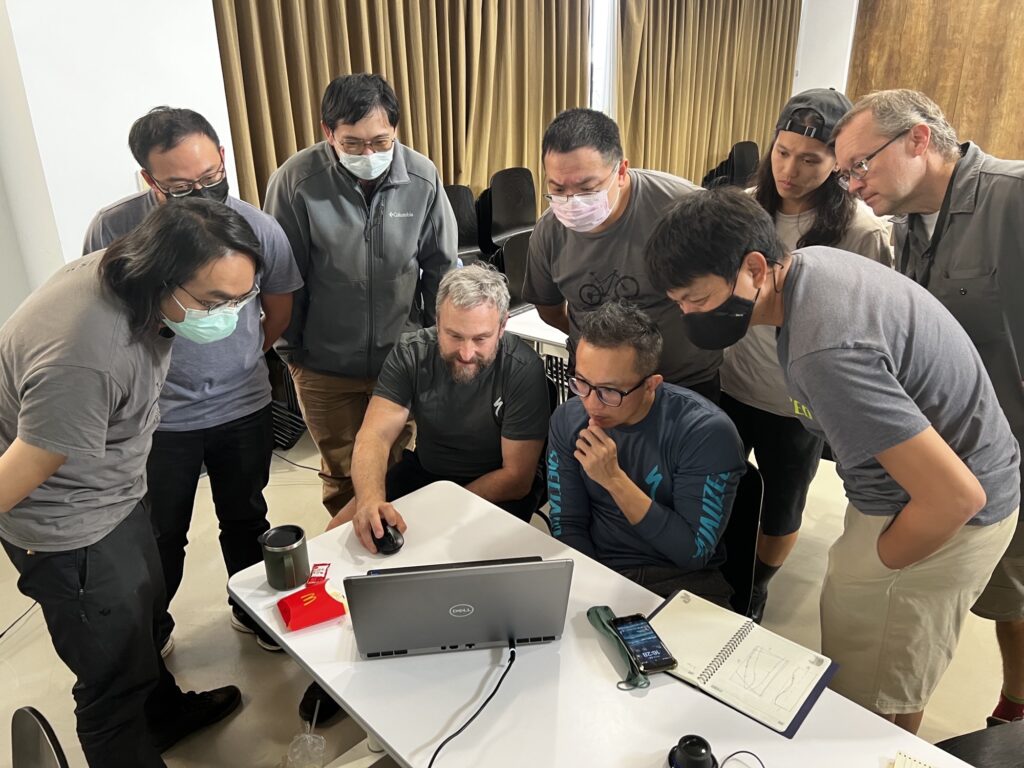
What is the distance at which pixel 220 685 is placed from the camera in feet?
6.80

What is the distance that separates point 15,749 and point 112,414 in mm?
563

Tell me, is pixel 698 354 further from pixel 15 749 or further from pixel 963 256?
pixel 15 749

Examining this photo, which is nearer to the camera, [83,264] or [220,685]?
[83,264]

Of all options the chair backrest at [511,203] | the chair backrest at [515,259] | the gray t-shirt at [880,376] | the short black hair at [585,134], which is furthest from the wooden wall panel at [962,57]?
the gray t-shirt at [880,376]

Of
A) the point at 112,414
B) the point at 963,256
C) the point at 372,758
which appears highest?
the point at 963,256

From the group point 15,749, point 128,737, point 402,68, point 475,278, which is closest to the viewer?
point 15,749

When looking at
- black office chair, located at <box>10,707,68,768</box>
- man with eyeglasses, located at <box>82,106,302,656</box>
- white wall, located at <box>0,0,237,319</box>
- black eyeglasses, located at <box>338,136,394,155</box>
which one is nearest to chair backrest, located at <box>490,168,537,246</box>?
white wall, located at <box>0,0,237,319</box>

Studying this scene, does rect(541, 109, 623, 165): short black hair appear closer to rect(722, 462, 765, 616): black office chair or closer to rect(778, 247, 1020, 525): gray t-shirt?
rect(778, 247, 1020, 525): gray t-shirt

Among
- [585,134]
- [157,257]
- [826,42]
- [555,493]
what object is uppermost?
[826,42]

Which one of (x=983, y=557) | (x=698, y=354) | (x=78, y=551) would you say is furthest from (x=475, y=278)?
(x=983, y=557)

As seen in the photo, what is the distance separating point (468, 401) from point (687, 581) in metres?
0.77

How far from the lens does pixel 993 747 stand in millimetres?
1182

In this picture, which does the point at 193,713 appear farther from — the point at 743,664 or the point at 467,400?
the point at 743,664

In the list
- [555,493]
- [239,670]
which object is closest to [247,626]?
[239,670]
